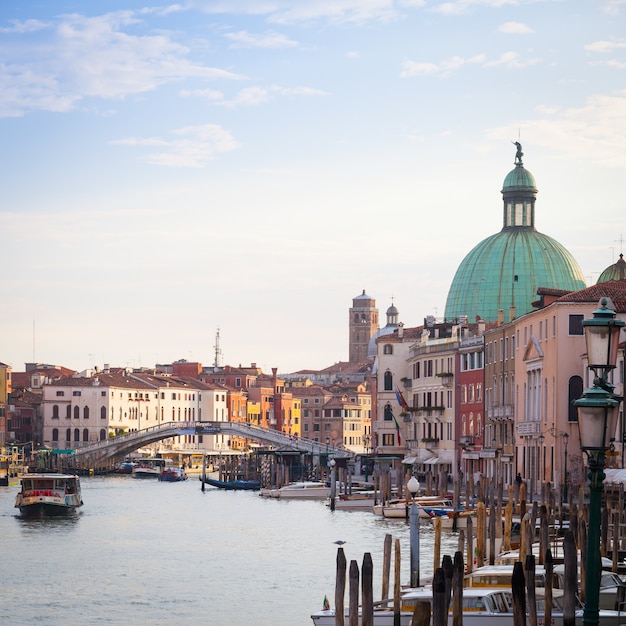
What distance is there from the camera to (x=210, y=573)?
1101 inches

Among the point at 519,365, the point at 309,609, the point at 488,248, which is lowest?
the point at 309,609

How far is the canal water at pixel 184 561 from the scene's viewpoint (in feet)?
74.6

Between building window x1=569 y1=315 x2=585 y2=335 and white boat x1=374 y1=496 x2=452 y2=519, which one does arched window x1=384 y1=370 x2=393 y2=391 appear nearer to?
white boat x1=374 y1=496 x2=452 y2=519

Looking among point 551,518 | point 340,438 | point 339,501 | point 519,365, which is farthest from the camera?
point 340,438

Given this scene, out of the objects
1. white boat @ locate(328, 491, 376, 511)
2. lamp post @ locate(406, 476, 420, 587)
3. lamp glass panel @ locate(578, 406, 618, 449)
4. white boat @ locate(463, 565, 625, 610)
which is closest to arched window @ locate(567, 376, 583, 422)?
white boat @ locate(328, 491, 376, 511)

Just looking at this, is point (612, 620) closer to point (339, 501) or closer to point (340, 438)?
point (339, 501)

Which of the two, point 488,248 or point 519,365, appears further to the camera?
point 488,248

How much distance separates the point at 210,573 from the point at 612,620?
13.1m

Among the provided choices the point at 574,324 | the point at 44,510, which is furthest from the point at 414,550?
the point at 44,510

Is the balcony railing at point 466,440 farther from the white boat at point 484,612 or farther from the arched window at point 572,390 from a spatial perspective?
the white boat at point 484,612

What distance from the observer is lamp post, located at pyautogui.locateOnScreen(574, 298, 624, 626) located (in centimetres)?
923

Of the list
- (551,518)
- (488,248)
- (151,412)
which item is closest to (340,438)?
(151,412)

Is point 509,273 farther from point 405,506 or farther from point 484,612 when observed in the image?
point 484,612

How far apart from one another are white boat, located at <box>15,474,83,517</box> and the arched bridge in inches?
1120
